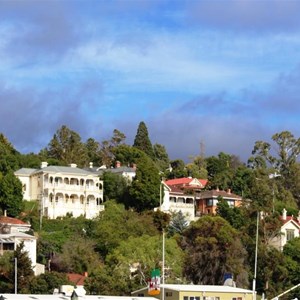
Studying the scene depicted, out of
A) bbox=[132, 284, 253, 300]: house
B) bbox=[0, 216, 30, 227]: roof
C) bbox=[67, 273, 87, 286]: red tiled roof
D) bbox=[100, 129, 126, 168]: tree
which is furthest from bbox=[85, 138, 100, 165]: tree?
bbox=[132, 284, 253, 300]: house

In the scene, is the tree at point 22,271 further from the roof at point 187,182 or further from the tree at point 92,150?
the tree at point 92,150

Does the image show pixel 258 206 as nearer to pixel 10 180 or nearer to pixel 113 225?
pixel 113 225

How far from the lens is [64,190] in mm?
107625

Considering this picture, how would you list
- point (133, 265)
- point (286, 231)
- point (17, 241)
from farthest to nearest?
point (286, 231), point (17, 241), point (133, 265)

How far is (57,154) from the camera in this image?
129375mm

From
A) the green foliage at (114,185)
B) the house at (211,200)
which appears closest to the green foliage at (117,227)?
the green foliage at (114,185)

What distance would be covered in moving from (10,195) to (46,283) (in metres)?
24.1

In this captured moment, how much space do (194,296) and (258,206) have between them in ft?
125

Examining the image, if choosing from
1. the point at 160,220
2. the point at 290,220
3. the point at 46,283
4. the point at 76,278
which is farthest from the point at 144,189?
the point at 46,283

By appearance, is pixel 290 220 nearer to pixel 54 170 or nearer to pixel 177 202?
pixel 177 202

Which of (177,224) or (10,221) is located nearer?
(10,221)

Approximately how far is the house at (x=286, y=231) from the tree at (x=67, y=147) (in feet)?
105

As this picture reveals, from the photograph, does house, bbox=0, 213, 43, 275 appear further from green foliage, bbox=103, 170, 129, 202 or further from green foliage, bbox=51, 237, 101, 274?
green foliage, bbox=103, 170, 129, 202

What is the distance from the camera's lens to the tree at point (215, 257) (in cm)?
8169
